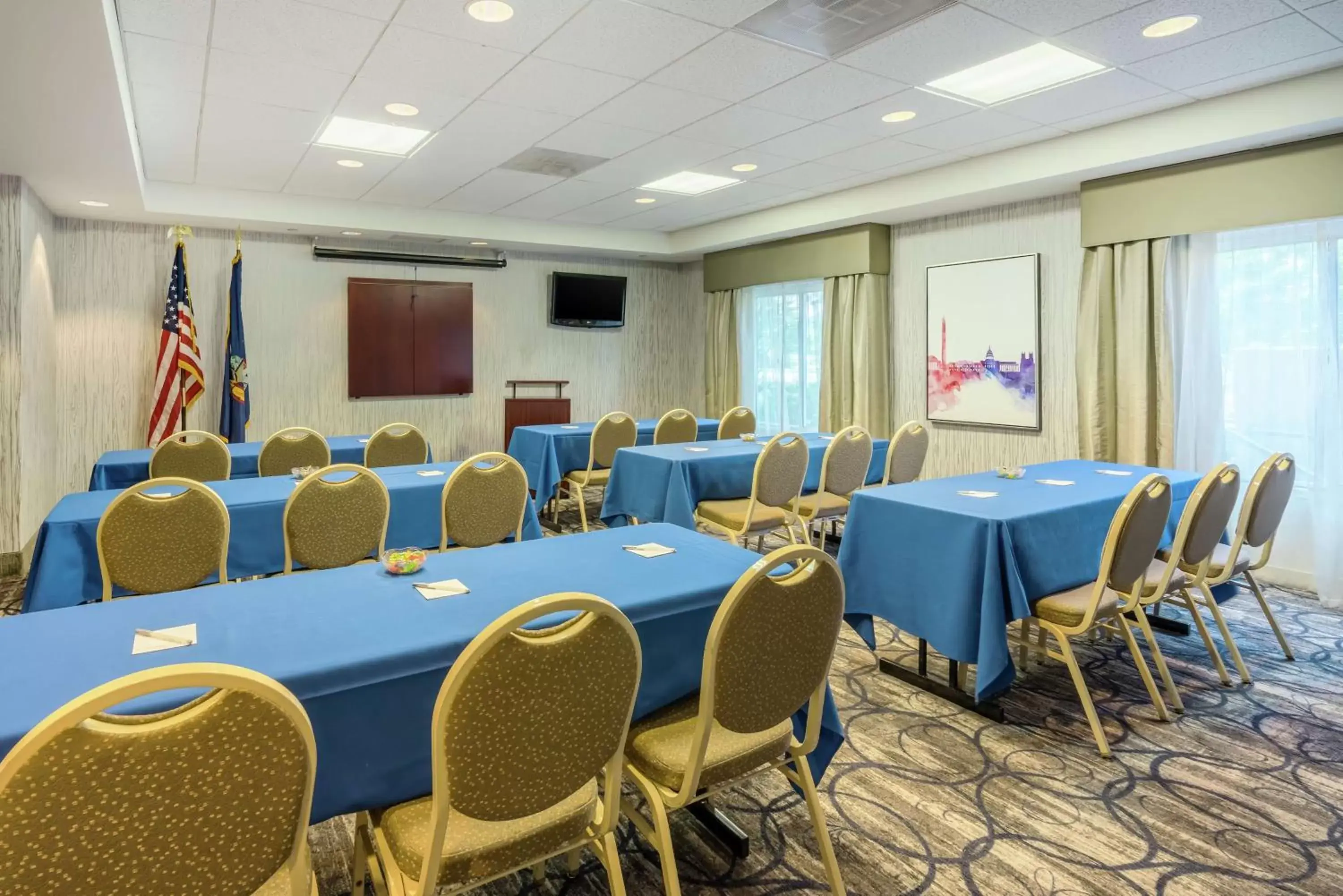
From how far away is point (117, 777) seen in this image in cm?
104

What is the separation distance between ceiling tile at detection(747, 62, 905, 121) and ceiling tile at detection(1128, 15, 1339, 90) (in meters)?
1.24

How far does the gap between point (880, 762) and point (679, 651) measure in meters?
1.12

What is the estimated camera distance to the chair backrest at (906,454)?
5.25 m

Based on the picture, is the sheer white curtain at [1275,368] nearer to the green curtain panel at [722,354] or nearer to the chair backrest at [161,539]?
the green curtain panel at [722,354]

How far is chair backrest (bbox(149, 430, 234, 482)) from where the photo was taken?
4465mm

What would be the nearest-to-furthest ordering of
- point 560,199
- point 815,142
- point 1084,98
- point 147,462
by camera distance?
point 1084,98
point 147,462
point 815,142
point 560,199

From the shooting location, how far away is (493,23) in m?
3.31

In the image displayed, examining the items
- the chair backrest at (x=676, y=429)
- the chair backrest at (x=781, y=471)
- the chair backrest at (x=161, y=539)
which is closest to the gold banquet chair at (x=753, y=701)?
the chair backrest at (x=161, y=539)

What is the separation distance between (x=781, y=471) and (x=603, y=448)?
2.02 m

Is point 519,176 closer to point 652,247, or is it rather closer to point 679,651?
point 652,247

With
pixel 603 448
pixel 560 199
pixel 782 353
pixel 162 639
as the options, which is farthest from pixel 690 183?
pixel 162 639

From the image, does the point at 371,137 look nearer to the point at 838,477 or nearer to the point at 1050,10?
the point at 838,477

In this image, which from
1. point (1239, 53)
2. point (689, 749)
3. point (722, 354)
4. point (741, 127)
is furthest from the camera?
point (722, 354)

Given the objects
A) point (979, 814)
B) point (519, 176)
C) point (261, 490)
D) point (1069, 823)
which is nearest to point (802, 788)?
point (979, 814)
